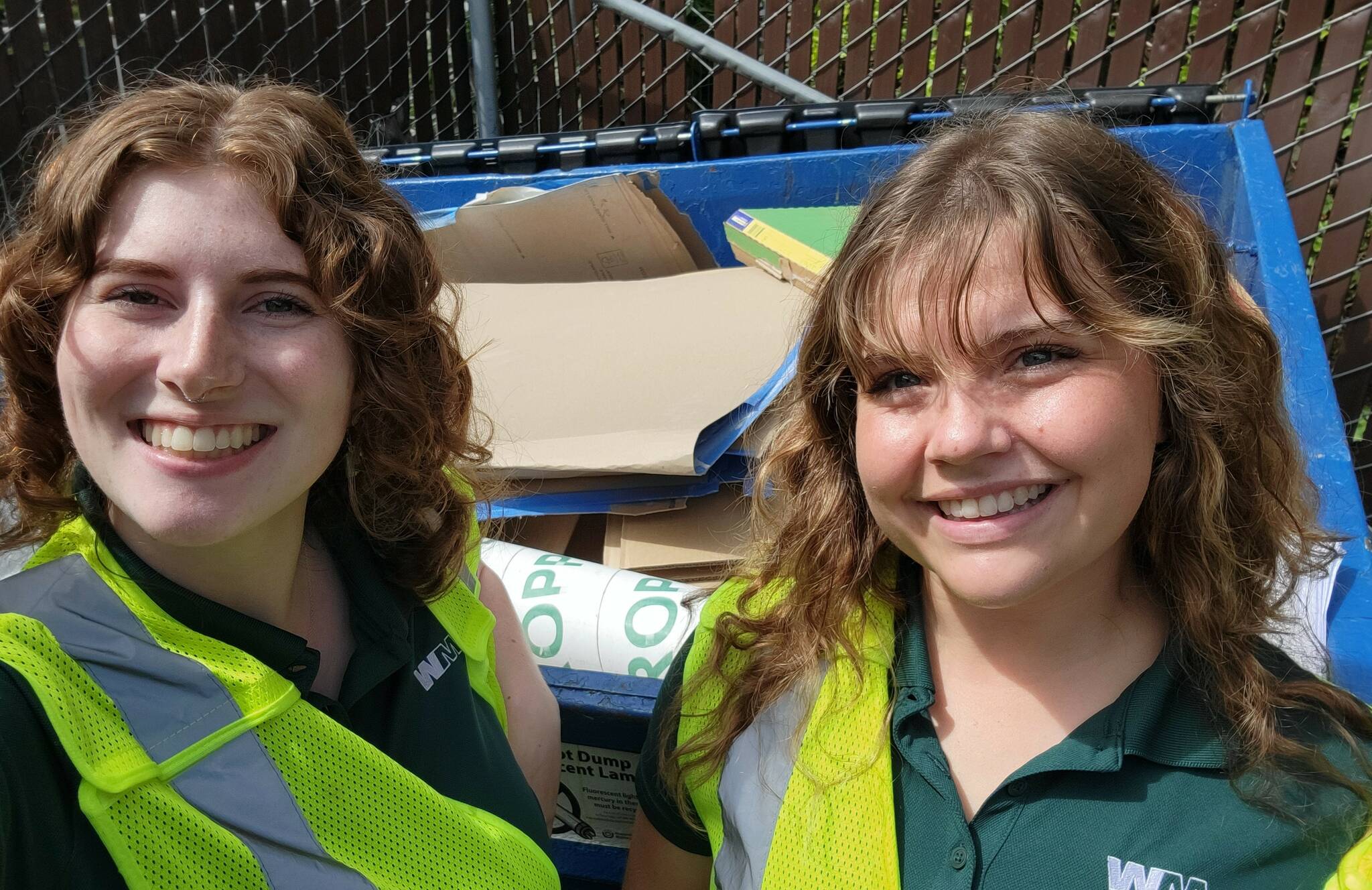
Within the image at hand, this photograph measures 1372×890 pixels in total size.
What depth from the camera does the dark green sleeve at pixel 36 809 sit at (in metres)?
0.85

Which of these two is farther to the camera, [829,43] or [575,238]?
[829,43]

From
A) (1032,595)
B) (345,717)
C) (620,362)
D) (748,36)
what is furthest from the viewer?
(748,36)

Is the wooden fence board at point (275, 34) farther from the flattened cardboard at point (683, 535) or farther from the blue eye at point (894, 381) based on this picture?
the blue eye at point (894, 381)

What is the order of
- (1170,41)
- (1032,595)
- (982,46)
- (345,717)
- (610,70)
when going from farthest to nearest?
(610,70) → (982,46) → (1170,41) → (345,717) → (1032,595)

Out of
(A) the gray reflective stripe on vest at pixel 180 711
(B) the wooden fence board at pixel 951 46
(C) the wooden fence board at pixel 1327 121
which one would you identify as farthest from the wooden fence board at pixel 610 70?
(A) the gray reflective stripe on vest at pixel 180 711

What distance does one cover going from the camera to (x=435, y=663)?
1310 millimetres

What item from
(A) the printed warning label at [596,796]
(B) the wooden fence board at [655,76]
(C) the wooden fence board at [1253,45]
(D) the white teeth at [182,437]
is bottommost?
(A) the printed warning label at [596,796]

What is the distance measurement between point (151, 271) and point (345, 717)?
1.64 feet

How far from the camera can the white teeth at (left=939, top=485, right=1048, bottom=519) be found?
1.06 meters

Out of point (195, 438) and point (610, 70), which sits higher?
point (610, 70)

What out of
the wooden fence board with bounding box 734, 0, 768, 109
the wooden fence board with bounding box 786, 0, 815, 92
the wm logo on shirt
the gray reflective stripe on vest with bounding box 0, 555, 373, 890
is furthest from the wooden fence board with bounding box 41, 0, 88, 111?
the wm logo on shirt

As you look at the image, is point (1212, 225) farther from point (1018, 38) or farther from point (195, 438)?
point (1018, 38)

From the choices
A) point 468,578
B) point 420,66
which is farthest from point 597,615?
point 420,66

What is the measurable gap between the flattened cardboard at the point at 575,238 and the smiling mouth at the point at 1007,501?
1463mm
